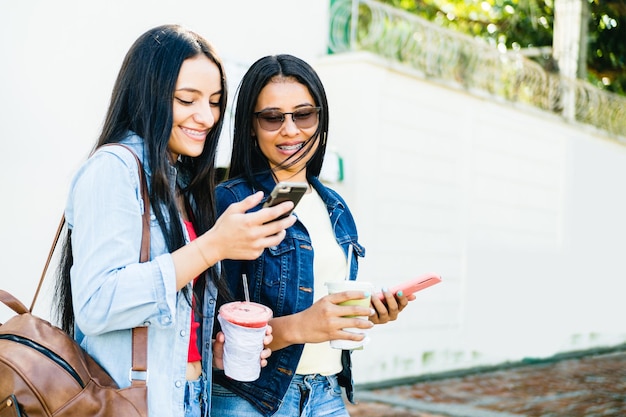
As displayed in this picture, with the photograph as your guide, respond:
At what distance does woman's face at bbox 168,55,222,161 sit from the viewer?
1850 mm

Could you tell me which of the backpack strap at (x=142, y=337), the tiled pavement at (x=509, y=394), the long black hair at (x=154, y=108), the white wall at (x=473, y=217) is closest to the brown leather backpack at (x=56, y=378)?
the backpack strap at (x=142, y=337)

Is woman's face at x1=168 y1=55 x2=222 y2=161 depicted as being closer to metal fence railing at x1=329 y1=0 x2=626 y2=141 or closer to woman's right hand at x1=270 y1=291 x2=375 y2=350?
woman's right hand at x1=270 y1=291 x2=375 y2=350

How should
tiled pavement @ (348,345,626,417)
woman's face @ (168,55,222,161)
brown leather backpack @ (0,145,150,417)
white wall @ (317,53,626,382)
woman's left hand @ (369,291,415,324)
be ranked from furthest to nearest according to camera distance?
white wall @ (317,53,626,382) < tiled pavement @ (348,345,626,417) < woman's left hand @ (369,291,415,324) < woman's face @ (168,55,222,161) < brown leather backpack @ (0,145,150,417)

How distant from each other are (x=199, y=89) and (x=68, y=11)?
379cm

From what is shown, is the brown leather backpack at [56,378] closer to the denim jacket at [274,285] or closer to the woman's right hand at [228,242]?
the woman's right hand at [228,242]

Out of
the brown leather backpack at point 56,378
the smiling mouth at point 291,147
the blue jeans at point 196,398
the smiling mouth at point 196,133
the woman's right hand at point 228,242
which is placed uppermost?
the smiling mouth at point 291,147

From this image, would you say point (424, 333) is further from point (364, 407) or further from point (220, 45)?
point (220, 45)

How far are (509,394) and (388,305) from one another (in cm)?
537

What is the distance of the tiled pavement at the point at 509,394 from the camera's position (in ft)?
20.6

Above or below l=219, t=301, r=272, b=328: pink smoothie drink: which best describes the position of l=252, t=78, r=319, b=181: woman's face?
above

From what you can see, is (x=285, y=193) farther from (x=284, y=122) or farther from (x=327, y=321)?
(x=284, y=122)

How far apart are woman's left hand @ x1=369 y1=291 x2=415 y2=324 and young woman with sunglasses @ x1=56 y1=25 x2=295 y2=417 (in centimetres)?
40

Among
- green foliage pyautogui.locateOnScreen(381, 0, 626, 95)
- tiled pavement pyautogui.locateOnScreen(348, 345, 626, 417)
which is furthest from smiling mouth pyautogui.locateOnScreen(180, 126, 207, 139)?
green foliage pyautogui.locateOnScreen(381, 0, 626, 95)

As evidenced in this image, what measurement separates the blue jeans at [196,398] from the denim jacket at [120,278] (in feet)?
0.18
